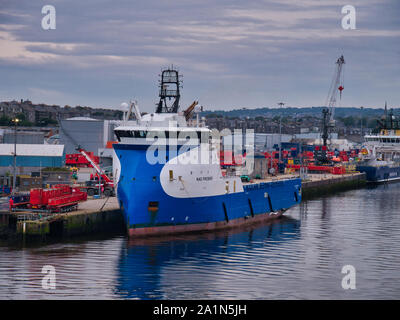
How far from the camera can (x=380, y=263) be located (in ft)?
115

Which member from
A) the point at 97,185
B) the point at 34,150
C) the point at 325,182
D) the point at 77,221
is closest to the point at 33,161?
the point at 34,150

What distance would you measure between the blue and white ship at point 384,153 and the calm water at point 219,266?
5613cm

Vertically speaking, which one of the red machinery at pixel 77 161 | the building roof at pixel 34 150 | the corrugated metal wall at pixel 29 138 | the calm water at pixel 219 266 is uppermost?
the corrugated metal wall at pixel 29 138

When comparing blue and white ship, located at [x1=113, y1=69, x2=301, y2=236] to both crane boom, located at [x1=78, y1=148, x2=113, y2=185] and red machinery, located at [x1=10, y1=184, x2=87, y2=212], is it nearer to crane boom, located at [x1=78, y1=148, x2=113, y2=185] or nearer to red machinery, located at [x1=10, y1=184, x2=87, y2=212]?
red machinery, located at [x1=10, y1=184, x2=87, y2=212]

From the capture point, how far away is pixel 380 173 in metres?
98.4

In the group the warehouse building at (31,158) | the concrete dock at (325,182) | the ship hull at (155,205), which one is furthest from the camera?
the concrete dock at (325,182)

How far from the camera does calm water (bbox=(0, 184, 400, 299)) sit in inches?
1127

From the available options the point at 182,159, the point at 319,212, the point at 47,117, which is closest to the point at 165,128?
the point at 182,159

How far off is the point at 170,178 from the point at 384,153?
7785cm

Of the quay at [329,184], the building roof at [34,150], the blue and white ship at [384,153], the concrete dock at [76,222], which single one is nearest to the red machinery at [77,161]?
the building roof at [34,150]

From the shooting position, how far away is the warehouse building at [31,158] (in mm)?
61844

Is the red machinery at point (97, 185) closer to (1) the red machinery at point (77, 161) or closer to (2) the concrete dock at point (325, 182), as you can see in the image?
(1) the red machinery at point (77, 161)

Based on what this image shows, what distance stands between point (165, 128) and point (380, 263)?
14684 millimetres

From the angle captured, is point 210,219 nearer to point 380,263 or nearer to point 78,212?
point 78,212
